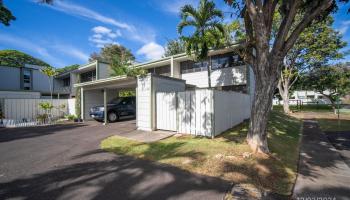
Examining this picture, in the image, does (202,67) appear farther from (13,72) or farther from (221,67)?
(13,72)

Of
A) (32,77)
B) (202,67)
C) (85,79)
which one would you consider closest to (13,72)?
(32,77)

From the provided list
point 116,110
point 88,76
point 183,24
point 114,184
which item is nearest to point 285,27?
point 114,184

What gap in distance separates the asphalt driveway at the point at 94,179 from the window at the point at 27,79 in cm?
2048

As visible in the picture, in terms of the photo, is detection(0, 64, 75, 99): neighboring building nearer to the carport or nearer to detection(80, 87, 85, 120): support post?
detection(80, 87, 85, 120): support post

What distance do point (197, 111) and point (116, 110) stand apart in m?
7.61

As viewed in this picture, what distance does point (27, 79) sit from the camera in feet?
73.0

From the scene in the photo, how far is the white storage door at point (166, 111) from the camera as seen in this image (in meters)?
8.63

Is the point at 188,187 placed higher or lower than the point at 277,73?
lower

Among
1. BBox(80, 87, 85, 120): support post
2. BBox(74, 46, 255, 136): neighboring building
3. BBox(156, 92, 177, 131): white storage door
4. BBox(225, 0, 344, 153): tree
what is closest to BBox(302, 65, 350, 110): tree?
BBox(74, 46, 255, 136): neighboring building

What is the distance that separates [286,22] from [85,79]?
2176 cm

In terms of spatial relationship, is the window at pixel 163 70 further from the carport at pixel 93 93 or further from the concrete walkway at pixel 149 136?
the concrete walkway at pixel 149 136

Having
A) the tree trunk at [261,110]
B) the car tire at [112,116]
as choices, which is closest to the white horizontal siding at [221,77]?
the car tire at [112,116]

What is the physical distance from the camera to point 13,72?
21.1 m

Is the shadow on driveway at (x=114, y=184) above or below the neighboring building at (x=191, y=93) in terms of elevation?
below
